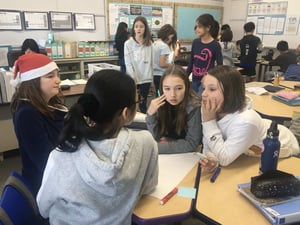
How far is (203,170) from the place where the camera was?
1.32 meters

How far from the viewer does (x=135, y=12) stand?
5855 mm

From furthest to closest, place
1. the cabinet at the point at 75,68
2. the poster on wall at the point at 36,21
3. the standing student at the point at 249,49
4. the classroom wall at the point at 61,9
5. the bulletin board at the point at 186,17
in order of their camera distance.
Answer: the bulletin board at the point at 186,17
the standing student at the point at 249,49
the cabinet at the point at 75,68
the poster on wall at the point at 36,21
the classroom wall at the point at 61,9

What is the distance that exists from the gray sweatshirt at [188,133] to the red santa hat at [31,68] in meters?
0.67

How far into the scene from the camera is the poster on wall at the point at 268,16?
625 centimetres

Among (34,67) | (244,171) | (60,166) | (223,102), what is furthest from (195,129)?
(34,67)

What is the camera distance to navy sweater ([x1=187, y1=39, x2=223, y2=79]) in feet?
10.2

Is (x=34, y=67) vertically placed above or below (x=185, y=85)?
above

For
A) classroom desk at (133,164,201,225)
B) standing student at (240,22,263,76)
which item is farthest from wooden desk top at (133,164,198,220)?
standing student at (240,22,263,76)

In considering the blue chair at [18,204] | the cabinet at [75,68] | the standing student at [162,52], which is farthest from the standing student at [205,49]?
the cabinet at [75,68]

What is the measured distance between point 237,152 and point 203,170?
7.7 inches

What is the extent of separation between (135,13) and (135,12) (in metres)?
0.02

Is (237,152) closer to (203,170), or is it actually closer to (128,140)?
(203,170)

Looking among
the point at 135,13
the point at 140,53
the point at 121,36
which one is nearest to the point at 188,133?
the point at 140,53

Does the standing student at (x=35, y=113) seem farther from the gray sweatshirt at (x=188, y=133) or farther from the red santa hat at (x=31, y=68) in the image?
the gray sweatshirt at (x=188, y=133)
